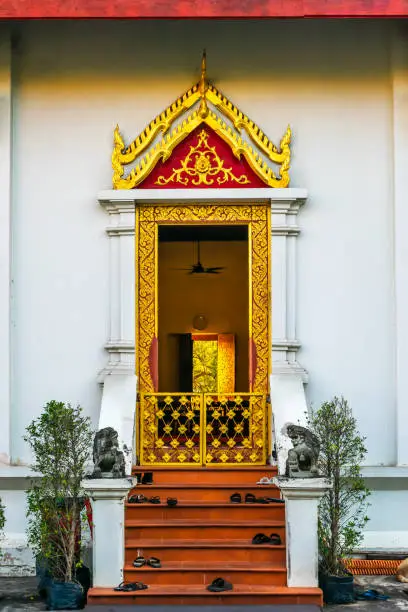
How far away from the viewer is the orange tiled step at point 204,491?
9602 millimetres

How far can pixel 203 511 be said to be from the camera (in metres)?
9.38

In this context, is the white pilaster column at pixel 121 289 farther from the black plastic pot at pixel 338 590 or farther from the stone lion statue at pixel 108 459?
the black plastic pot at pixel 338 590

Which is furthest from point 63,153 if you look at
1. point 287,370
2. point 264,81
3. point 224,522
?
point 224,522

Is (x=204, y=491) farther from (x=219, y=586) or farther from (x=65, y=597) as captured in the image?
(x=65, y=597)

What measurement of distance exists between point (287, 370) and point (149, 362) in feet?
4.22

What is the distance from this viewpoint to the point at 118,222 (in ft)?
33.7

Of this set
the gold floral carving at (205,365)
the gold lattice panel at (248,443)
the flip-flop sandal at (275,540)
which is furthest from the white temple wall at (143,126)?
the gold floral carving at (205,365)

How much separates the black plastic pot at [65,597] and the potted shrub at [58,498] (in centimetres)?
10

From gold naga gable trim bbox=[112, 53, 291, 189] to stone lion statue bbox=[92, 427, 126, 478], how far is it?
8.43 feet

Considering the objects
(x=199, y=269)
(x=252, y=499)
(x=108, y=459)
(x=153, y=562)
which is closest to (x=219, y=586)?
(x=153, y=562)

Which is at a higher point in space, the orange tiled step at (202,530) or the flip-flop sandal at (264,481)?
the flip-flop sandal at (264,481)

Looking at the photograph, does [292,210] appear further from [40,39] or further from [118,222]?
[40,39]

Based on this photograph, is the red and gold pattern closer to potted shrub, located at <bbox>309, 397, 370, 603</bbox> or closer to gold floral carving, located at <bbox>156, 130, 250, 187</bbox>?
gold floral carving, located at <bbox>156, 130, 250, 187</bbox>

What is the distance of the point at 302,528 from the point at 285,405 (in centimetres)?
128
